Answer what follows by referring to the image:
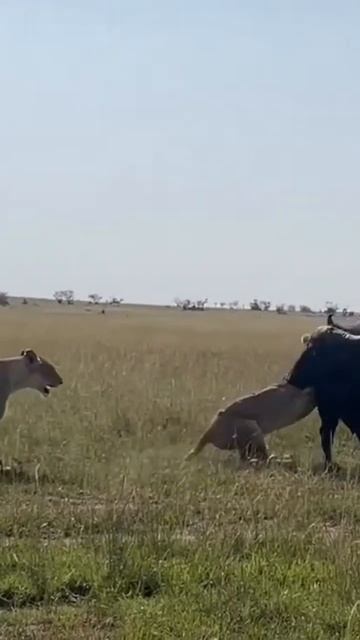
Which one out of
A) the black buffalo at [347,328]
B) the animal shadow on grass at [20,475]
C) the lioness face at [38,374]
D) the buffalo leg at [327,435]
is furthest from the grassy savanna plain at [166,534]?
→ the black buffalo at [347,328]

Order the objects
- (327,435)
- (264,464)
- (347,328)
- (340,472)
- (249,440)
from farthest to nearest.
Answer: (347,328) < (327,435) < (249,440) < (264,464) < (340,472)

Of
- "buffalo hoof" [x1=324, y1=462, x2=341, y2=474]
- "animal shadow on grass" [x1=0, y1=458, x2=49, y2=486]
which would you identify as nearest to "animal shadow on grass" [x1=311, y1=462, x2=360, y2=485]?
"buffalo hoof" [x1=324, y1=462, x2=341, y2=474]

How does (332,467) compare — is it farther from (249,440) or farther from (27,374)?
(27,374)

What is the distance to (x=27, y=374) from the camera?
1374 cm

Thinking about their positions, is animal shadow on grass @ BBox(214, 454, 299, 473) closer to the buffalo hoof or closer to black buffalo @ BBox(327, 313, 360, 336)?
the buffalo hoof

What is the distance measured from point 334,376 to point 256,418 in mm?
977

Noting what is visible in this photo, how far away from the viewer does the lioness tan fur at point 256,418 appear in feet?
40.4

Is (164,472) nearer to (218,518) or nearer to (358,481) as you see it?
(358,481)

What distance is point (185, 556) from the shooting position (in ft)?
23.3

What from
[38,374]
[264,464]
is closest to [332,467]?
[264,464]

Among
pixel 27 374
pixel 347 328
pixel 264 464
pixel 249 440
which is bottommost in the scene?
pixel 264 464

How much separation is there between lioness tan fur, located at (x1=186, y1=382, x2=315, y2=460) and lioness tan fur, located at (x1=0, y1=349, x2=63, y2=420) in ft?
7.25

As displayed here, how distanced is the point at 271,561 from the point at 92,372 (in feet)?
44.6

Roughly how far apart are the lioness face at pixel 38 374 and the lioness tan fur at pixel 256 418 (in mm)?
2208
